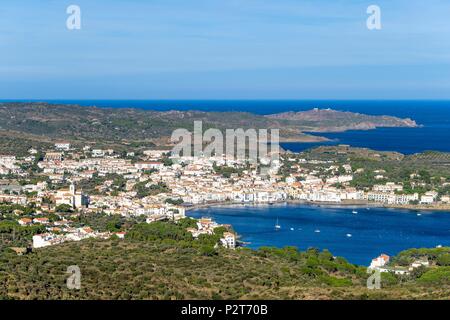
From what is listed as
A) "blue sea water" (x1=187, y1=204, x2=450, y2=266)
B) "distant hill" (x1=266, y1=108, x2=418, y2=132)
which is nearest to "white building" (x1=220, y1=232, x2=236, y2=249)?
"blue sea water" (x1=187, y1=204, x2=450, y2=266)

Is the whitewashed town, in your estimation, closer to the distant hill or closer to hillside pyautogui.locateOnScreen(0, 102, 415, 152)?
hillside pyautogui.locateOnScreen(0, 102, 415, 152)

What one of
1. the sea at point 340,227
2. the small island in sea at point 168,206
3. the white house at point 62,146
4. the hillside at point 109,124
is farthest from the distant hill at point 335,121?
the sea at point 340,227

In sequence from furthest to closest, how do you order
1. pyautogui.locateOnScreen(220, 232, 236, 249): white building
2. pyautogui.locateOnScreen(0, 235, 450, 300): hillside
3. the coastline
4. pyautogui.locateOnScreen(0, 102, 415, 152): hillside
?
pyautogui.locateOnScreen(0, 102, 415, 152): hillside < the coastline < pyautogui.locateOnScreen(220, 232, 236, 249): white building < pyautogui.locateOnScreen(0, 235, 450, 300): hillside

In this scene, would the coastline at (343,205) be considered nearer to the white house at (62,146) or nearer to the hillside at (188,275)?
the hillside at (188,275)

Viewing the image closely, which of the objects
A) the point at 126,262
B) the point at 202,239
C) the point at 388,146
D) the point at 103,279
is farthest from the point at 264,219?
the point at 388,146

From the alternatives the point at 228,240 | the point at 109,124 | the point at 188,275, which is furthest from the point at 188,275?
the point at 109,124

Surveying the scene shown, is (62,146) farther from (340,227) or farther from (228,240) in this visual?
(228,240)
